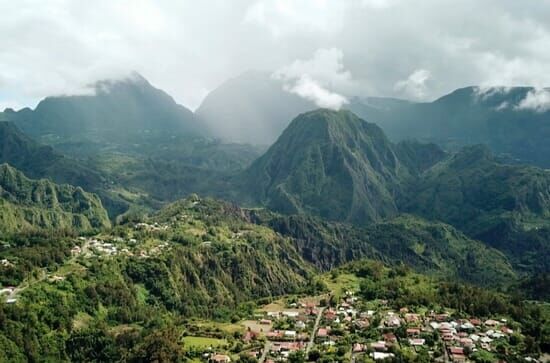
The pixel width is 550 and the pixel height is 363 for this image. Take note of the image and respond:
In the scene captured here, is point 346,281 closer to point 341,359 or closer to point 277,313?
point 277,313

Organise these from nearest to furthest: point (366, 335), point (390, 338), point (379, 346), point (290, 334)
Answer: point (379, 346) → point (390, 338) → point (366, 335) → point (290, 334)

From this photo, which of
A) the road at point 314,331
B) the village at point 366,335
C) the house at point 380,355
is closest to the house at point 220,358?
the village at point 366,335

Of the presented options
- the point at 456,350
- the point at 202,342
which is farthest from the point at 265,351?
the point at 456,350

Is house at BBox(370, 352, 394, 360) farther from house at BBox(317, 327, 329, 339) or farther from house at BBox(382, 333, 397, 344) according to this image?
house at BBox(317, 327, 329, 339)

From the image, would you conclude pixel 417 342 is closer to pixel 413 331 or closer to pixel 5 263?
pixel 413 331

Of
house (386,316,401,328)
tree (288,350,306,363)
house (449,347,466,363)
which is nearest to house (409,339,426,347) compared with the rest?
house (449,347,466,363)

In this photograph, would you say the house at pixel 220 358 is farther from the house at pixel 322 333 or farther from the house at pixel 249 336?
the house at pixel 322 333

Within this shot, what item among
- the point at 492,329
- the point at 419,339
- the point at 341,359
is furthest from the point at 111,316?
the point at 492,329
